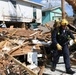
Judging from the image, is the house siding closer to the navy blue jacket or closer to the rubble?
the rubble

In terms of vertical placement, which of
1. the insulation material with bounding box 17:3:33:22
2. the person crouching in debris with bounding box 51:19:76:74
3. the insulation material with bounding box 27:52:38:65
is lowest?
the insulation material with bounding box 27:52:38:65

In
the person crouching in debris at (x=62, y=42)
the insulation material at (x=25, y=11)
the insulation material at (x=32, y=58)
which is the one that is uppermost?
the insulation material at (x=25, y=11)

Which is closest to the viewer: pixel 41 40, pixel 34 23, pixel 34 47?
pixel 34 47

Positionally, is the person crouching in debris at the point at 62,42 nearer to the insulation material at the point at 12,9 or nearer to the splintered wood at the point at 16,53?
the splintered wood at the point at 16,53

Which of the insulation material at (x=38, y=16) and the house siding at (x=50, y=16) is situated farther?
the house siding at (x=50, y=16)

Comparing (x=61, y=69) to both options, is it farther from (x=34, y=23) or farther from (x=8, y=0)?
(x=34, y=23)

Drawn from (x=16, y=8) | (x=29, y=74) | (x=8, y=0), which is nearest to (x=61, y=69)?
(x=29, y=74)

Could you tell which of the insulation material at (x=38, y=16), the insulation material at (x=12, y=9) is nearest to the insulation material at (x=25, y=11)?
the insulation material at (x=12, y=9)

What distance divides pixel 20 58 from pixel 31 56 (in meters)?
0.64

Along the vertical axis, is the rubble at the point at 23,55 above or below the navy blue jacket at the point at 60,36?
below

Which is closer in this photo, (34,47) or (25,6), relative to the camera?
(34,47)

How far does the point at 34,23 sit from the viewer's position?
36969 mm

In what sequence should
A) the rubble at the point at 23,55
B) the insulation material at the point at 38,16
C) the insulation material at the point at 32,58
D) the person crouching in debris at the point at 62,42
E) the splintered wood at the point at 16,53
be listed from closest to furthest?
the splintered wood at the point at 16,53
the rubble at the point at 23,55
the person crouching in debris at the point at 62,42
the insulation material at the point at 32,58
the insulation material at the point at 38,16

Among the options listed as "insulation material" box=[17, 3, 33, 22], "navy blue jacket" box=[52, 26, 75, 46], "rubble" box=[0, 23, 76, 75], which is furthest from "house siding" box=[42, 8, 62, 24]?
A: "navy blue jacket" box=[52, 26, 75, 46]
